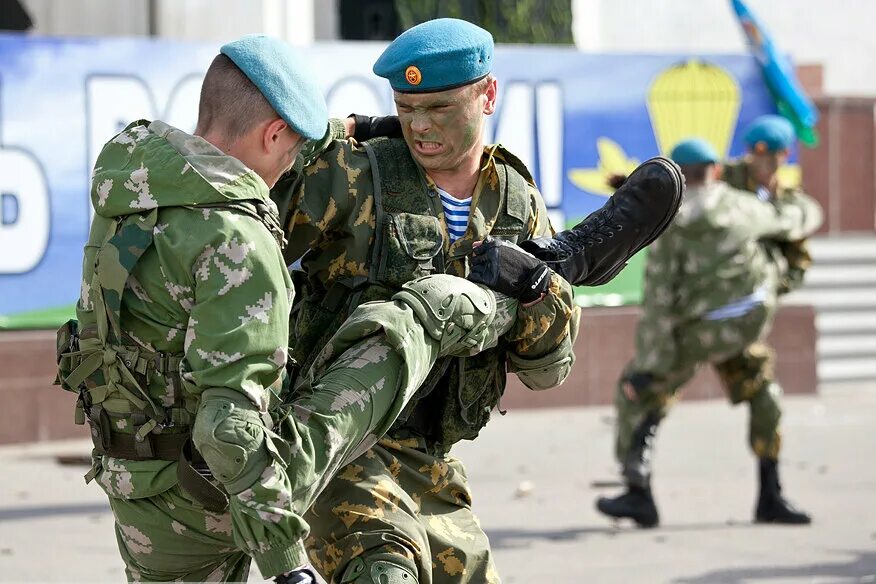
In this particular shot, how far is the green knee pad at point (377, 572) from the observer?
3758 mm

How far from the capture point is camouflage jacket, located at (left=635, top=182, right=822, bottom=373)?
27.9ft

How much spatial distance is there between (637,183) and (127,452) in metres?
1.56

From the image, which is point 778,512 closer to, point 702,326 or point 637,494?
point 637,494

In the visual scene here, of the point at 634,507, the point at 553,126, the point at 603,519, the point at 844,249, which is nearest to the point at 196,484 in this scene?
the point at 634,507

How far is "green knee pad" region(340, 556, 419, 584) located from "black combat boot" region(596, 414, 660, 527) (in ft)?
15.3

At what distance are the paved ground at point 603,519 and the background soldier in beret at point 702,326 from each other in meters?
0.31

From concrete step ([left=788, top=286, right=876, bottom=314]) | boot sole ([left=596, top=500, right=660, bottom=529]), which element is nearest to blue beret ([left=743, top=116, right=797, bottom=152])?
boot sole ([left=596, top=500, right=660, bottom=529])

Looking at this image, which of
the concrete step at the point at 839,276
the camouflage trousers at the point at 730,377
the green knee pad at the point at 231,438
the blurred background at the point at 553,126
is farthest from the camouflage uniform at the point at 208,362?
the concrete step at the point at 839,276

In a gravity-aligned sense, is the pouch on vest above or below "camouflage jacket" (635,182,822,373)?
above

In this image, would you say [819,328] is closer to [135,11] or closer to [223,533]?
[135,11]

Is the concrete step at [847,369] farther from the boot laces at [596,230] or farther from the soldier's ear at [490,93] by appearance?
the soldier's ear at [490,93]

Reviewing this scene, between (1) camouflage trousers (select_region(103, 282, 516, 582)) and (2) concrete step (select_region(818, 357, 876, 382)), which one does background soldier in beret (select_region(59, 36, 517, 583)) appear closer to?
(1) camouflage trousers (select_region(103, 282, 516, 582))

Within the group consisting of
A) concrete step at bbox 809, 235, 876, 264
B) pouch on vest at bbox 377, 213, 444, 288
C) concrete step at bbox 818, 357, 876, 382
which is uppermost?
pouch on vest at bbox 377, 213, 444, 288

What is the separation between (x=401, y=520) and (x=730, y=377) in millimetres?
5095
